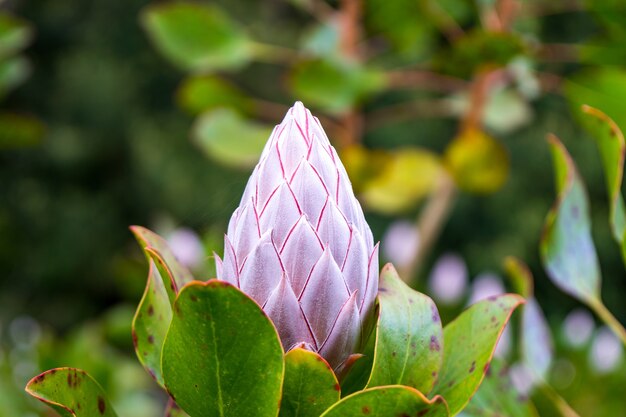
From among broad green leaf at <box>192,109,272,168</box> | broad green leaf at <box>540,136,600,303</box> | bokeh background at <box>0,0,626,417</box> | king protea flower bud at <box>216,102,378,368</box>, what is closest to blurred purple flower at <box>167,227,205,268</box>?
bokeh background at <box>0,0,626,417</box>

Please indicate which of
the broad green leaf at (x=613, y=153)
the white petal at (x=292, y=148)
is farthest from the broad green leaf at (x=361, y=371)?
the broad green leaf at (x=613, y=153)

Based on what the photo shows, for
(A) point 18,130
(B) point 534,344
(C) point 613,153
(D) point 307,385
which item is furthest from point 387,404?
(A) point 18,130

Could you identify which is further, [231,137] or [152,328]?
[231,137]

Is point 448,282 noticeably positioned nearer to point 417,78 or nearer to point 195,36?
point 417,78

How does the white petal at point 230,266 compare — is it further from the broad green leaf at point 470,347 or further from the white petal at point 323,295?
the broad green leaf at point 470,347

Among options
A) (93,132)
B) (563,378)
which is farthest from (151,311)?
(93,132)

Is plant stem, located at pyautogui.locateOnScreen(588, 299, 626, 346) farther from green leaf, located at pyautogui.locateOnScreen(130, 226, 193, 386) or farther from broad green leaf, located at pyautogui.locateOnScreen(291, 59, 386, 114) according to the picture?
broad green leaf, located at pyautogui.locateOnScreen(291, 59, 386, 114)
